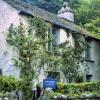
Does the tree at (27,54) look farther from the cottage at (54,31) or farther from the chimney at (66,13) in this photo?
the chimney at (66,13)

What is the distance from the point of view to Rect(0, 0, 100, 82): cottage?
25.0 meters

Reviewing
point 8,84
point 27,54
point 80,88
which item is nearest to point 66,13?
point 80,88

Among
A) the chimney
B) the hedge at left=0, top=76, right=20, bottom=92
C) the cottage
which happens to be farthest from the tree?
the chimney

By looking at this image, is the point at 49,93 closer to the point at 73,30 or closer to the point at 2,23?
the point at 2,23

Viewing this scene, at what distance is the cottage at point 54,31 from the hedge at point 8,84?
4568 millimetres

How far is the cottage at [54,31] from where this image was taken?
25.0 metres

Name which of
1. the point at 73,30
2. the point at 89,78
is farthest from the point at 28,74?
the point at 89,78

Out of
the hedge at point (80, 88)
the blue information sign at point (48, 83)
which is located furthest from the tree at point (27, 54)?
the hedge at point (80, 88)

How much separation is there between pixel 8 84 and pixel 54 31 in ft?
34.4

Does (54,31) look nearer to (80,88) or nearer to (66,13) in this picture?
(66,13)

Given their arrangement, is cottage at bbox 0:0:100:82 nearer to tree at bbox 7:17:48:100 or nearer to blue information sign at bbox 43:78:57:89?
tree at bbox 7:17:48:100

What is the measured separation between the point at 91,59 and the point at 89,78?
1.82 metres

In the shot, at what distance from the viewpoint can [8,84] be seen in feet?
61.8

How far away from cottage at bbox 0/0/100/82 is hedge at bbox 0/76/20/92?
4.57m
